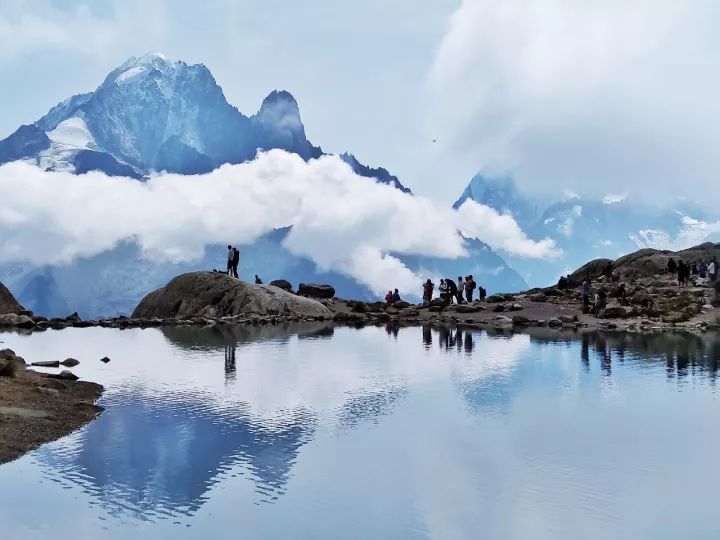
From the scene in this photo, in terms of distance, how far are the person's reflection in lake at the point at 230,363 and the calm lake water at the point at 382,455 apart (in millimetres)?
235

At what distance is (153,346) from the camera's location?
1722 inches

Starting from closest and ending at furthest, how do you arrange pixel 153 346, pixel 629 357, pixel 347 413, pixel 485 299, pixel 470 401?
pixel 347 413 → pixel 470 401 → pixel 629 357 → pixel 153 346 → pixel 485 299

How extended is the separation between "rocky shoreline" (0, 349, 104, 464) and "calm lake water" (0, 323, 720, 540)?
580 mm

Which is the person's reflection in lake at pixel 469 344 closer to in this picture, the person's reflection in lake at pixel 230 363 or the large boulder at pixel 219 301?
the person's reflection in lake at pixel 230 363

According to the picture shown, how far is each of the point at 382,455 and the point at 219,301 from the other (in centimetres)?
4703

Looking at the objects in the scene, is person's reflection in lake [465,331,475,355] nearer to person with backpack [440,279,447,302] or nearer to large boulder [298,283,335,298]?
person with backpack [440,279,447,302]

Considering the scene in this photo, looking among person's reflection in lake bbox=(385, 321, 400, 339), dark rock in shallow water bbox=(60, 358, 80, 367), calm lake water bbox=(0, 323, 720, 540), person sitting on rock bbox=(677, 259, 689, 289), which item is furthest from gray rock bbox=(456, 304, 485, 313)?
dark rock in shallow water bbox=(60, 358, 80, 367)

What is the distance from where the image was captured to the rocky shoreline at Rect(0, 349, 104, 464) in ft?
63.5

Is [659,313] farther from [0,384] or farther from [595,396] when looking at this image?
[0,384]

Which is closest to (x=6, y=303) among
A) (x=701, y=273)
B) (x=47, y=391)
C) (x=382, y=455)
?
(x=47, y=391)

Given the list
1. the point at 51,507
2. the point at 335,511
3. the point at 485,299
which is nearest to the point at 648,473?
the point at 335,511

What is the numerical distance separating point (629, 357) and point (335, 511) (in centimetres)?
2731

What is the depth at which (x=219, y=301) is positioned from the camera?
63.9 metres

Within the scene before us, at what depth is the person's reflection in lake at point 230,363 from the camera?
31422 millimetres
